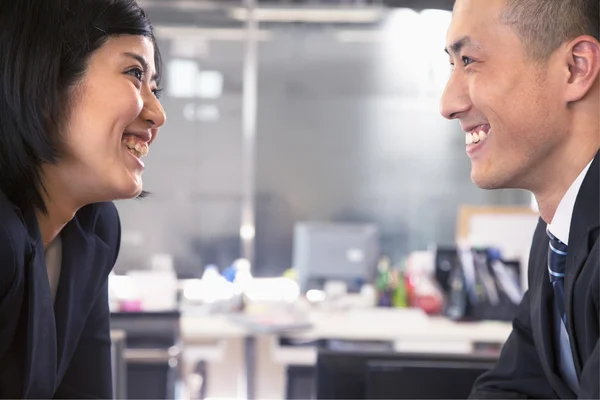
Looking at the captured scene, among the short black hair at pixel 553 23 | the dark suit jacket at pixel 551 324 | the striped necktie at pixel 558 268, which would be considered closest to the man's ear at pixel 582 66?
the short black hair at pixel 553 23

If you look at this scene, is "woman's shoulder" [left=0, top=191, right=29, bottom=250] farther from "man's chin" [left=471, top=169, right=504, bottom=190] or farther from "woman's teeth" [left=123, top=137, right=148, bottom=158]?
"man's chin" [left=471, top=169, right=504, bottom=190]

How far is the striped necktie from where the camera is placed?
4.03 ft

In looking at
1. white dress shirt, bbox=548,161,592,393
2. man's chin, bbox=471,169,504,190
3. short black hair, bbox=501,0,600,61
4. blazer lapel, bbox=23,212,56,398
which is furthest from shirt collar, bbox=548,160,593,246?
blazer lapel, bbox=23,212,56,398

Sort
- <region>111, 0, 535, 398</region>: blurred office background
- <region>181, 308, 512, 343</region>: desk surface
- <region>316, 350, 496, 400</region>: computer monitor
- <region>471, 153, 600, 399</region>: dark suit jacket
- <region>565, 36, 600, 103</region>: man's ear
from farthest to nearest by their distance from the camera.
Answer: <region>111, 0, 535, 398</region>: blurred office background < <region>181, 308, 512, 343</region>: desk surface < <region>316, 350, 496, 400</region>: computer monitor < <region>565, 36, 600, 103</region>: man's ear < <region>471, 153, 600, 399</region>: dark suit jacket

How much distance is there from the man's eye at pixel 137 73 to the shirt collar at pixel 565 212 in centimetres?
80

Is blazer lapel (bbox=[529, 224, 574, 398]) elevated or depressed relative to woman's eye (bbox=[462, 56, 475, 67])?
depressed

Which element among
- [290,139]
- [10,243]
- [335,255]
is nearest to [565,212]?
[10,243]

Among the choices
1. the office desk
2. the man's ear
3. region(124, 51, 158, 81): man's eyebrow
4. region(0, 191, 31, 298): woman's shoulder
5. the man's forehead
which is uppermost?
the man's forehead

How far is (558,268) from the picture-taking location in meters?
1.23

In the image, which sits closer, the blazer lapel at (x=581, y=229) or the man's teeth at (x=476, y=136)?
the blazer lapel at (x=581, y=229)

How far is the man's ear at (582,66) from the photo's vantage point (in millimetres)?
1198

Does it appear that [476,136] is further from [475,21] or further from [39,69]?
[39,69]

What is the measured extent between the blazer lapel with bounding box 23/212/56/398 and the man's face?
77 cm

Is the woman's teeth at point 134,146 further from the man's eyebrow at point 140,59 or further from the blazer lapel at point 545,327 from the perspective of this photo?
the blazer lapel at point 545,327
